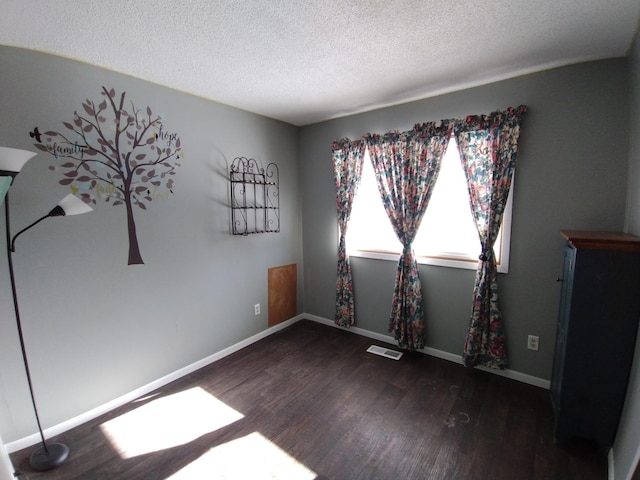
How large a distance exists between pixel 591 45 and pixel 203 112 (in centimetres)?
282

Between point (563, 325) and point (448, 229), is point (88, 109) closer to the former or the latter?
point (448, 229)

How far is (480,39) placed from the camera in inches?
65.0

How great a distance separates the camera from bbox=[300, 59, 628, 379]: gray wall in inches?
74.3

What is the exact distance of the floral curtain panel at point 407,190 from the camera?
2516 mm

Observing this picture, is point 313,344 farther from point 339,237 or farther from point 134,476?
point 134,476

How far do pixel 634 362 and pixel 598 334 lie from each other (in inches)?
7.2

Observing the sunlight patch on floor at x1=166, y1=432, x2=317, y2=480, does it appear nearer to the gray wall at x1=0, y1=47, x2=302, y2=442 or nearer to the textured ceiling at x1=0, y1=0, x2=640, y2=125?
the gray wall at x1=0, y1=47, x2=302, y2=442

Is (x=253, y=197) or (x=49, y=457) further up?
(x=253, y=197)

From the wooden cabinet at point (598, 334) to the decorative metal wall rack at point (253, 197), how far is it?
8.40 feet

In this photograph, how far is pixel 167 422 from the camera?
1.91 meters

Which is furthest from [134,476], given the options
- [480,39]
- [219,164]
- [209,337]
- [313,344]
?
[480,39]

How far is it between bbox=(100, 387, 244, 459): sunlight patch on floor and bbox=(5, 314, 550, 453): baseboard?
0.15 m

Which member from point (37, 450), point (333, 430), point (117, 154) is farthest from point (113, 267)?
point (333, 430)

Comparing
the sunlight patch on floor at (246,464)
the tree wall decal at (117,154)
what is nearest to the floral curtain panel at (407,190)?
the sunlight patch on floor at (246,464)
